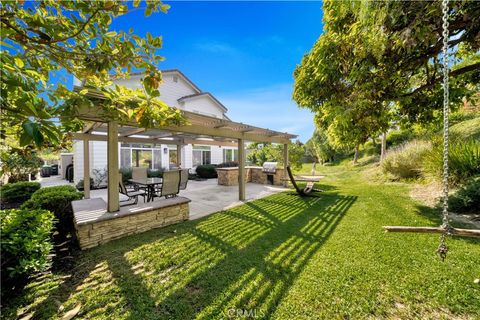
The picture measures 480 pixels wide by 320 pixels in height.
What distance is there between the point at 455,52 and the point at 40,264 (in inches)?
440

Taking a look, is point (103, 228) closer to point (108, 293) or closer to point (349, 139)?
point (108, 293)

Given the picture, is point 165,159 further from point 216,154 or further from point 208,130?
point 208,130

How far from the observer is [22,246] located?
2400 mm

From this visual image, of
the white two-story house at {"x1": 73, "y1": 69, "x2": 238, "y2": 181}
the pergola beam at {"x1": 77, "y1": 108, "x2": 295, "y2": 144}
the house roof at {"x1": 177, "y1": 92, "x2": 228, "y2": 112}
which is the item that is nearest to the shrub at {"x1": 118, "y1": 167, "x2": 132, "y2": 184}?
the white two-story house at {"x1": 73, "y1": 69, "x2": 238, "y2": 181}

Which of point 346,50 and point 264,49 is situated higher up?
point 264,49

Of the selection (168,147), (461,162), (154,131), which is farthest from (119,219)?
(168,147)

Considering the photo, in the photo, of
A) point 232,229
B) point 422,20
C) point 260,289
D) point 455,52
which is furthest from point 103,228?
point 455,52

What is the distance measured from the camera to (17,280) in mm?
2475

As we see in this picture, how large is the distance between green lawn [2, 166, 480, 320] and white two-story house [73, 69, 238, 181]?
31.1ft

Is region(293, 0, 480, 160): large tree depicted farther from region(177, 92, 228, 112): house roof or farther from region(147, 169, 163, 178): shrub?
region(147, 169, 163, 178): shrub

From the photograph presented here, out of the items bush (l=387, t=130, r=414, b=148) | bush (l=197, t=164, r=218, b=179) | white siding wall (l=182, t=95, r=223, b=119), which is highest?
white siding wall (l=182, t=95, r=223, b=119)

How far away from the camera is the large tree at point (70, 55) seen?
1.55 meters

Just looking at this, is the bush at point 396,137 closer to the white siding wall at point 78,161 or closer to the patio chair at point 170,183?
the patio chair at point 170,183

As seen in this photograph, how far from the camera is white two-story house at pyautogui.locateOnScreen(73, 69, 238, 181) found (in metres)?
11.2
